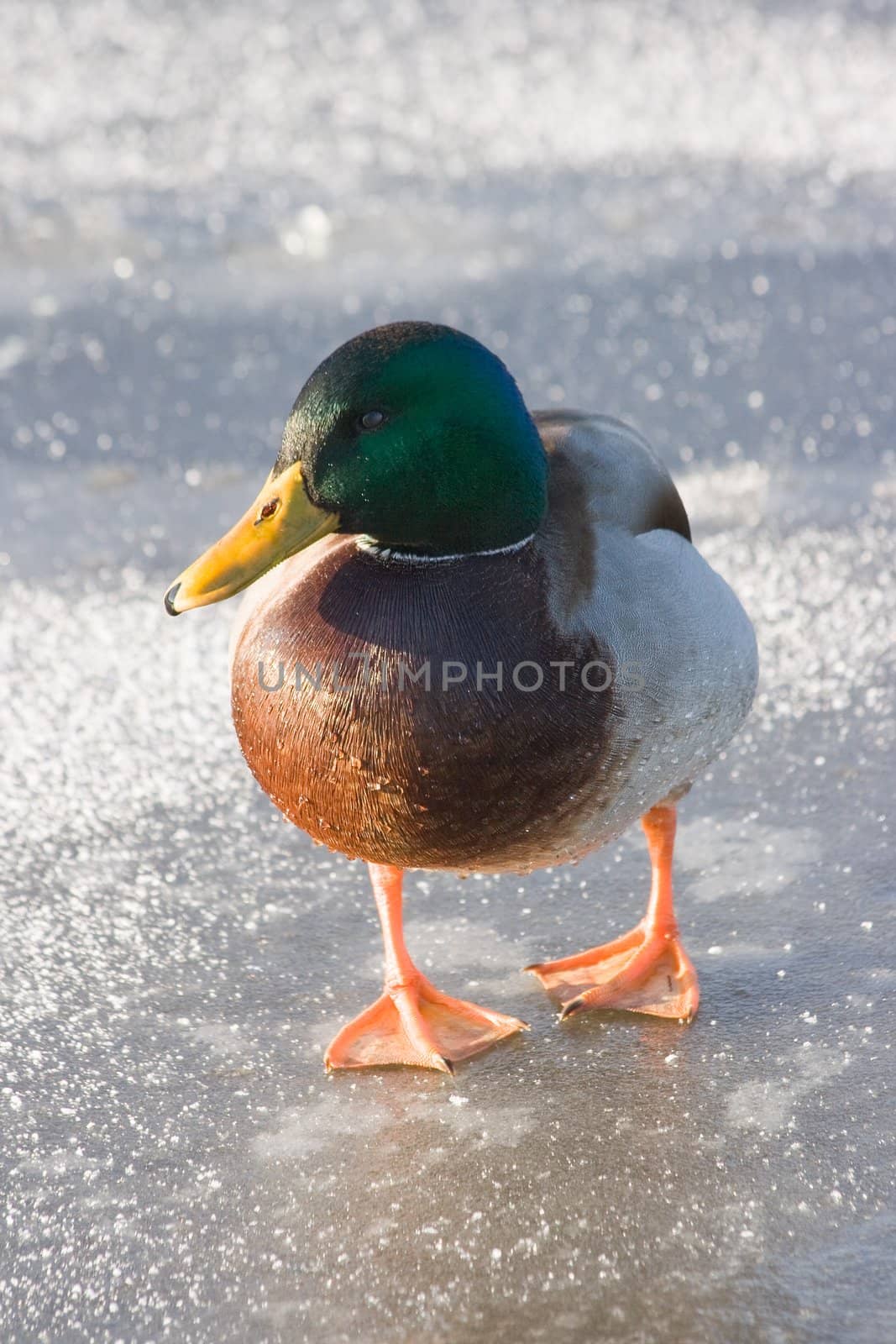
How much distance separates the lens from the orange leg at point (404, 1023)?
8.00 feet

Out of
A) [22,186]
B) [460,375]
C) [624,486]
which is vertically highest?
[460,375]

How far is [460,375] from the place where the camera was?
221 centimetres

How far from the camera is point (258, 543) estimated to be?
218cm

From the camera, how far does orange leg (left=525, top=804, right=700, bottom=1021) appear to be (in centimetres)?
253

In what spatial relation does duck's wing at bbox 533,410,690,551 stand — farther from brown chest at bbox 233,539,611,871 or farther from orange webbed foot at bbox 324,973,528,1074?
orange webbed foot at bbox 324,973,528,1074

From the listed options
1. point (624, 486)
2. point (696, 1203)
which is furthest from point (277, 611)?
point (696, 1203)

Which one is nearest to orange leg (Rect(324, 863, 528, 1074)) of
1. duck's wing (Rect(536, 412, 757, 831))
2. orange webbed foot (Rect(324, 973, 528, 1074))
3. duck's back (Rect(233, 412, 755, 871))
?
orange webbed foot (Rect(324, 973, 528, 1074))

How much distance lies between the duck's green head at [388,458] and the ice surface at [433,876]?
0.78 metres

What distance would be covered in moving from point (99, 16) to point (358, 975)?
639cm

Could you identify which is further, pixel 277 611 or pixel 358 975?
pixel 358 975

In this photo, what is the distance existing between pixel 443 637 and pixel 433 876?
86cm

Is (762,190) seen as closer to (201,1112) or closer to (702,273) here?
(702,273)

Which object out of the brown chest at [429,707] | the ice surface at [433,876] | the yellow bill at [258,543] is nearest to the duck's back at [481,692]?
the brown chest at [429,707]

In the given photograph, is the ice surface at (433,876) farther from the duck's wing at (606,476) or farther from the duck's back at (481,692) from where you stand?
the duck's wing at (606,476)
